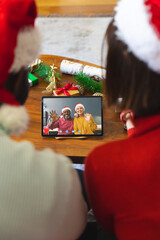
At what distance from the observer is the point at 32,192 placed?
0.54m

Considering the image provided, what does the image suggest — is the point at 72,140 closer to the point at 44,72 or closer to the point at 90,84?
the point at 90,84

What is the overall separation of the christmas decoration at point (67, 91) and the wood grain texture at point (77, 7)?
5.20 feet

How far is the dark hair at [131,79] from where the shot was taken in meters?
0.61

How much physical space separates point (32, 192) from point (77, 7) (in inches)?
94.3

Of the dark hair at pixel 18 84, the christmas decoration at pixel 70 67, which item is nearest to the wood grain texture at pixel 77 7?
the christmas decoration at pixel 70 67

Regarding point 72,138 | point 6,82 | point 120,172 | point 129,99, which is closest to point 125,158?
point 120,172

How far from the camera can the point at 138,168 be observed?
1.90 feet

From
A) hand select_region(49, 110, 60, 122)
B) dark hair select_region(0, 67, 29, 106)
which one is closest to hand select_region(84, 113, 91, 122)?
hand select_region(49, 110, 60, 122)

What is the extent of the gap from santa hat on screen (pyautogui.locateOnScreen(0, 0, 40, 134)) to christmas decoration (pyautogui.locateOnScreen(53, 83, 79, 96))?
0.46 metres

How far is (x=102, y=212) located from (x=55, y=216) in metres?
0.17

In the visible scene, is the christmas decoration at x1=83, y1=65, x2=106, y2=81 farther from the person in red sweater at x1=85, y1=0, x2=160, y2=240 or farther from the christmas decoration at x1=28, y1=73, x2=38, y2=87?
the person in red sweater at x1=85, y1=0, x2=160, y2=240

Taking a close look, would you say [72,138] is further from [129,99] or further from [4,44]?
[4,44]

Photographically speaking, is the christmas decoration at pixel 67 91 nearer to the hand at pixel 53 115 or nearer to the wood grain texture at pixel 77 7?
the hand at pixel 53 115

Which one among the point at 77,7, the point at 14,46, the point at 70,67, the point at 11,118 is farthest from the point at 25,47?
the point at 77,7
